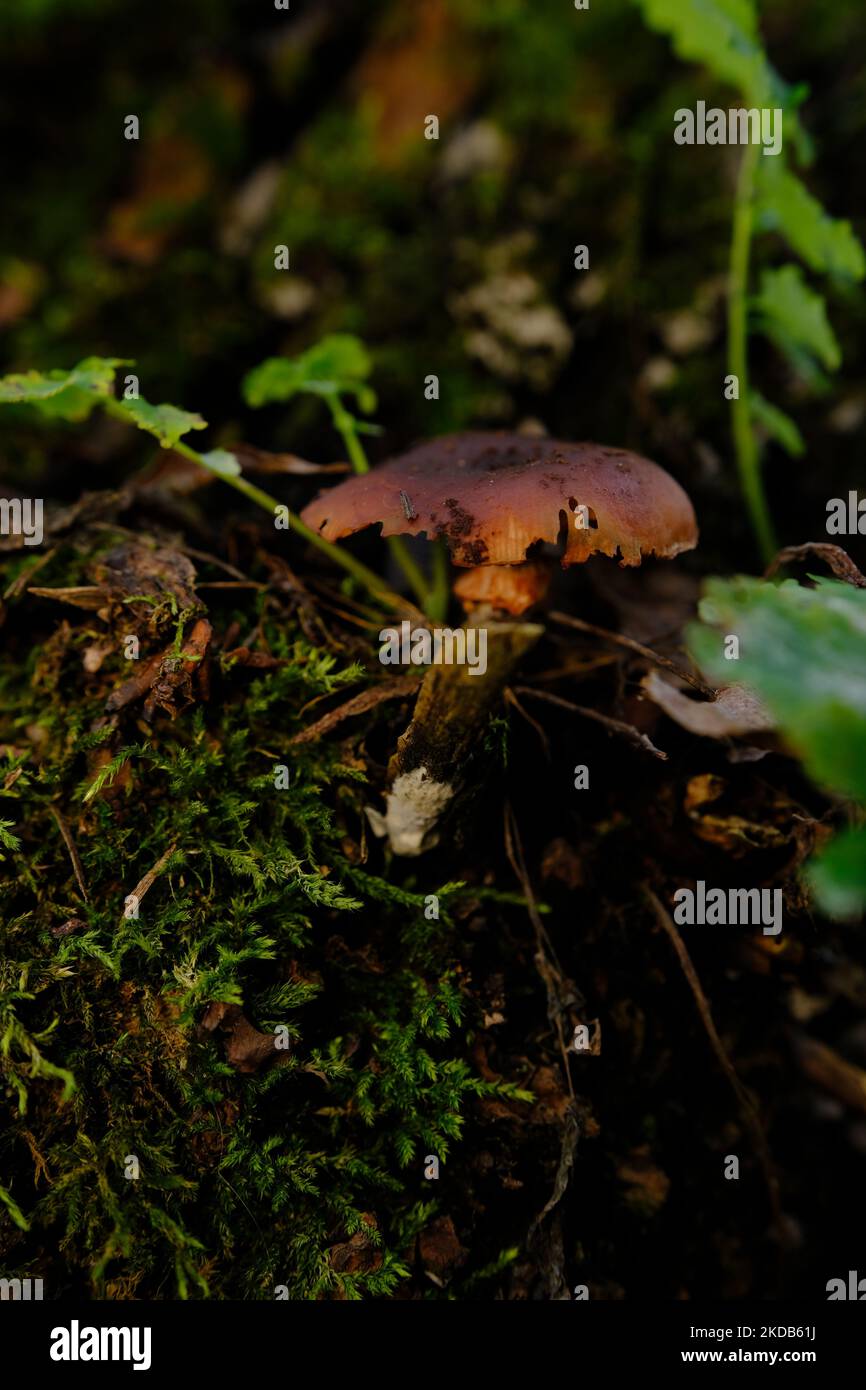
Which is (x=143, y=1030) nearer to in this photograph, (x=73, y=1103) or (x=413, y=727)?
(x=73, y=1103)

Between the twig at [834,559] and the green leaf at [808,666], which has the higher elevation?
the twig at [834,559]

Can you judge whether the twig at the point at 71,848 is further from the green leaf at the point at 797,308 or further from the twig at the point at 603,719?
the green leaf at the point at 797,308

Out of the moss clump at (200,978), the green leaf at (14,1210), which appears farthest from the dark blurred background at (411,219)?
the green leaf at (14,1210)

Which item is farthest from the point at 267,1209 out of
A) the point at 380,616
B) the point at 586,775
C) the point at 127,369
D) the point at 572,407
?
the point at 127,369

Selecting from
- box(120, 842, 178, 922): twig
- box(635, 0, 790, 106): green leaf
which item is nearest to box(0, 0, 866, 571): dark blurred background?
box(635, 0, 790, 106): green leaf

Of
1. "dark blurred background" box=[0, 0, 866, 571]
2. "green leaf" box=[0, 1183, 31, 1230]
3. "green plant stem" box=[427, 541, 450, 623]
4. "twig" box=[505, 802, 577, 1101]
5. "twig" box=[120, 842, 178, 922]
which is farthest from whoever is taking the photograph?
"dark blurred background" box=[0, 0, 866, 571]

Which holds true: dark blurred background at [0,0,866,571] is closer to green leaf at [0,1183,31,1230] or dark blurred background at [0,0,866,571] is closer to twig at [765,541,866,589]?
twig at [765,541,866,589]

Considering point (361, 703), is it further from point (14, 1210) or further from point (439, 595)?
point (14, 1210)
